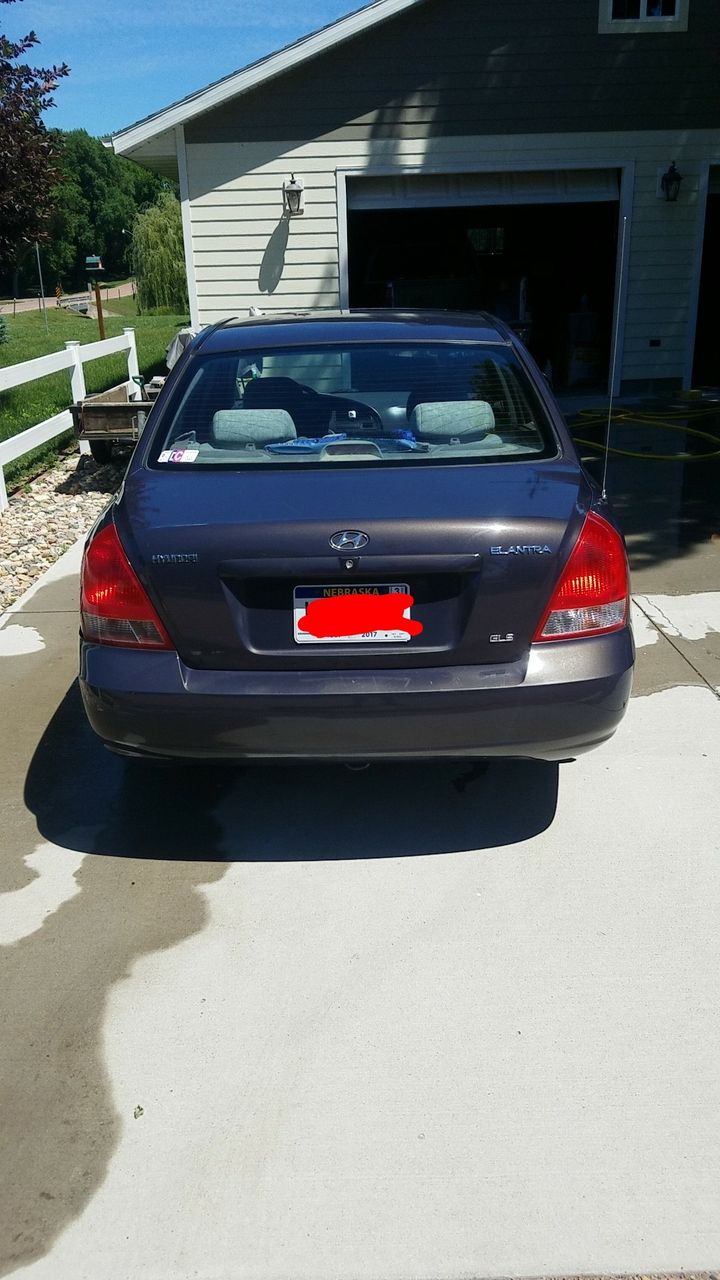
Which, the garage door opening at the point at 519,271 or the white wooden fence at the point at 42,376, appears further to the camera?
the garage door opening at the point at 519,271

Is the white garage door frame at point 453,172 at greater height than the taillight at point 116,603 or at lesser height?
greater

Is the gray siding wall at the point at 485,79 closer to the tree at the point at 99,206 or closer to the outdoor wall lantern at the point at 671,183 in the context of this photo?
the outdoor wall lantern at the point at 671,183

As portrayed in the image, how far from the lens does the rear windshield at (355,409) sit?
3369 mm

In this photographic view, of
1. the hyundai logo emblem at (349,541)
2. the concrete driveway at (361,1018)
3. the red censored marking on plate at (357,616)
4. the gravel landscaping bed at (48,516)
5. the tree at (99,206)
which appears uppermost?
the tree at (99,206)

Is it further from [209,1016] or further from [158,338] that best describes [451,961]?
[158,338]

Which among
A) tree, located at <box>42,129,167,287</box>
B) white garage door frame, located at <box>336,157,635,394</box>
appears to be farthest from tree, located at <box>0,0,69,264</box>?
tree, located at <box>42,129,167,287</box>

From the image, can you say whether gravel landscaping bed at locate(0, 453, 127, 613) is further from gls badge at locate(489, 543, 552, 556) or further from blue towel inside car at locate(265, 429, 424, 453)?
gls badge at locate(489, 543, 552, 556)

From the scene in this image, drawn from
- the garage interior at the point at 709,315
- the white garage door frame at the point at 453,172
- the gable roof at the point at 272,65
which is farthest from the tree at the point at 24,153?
the garage interior at the point at 709,315

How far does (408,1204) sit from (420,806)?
161 centimetres

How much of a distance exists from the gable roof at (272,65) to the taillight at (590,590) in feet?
31.3

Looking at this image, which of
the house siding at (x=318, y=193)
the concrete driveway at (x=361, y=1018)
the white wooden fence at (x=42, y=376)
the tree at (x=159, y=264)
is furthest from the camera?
the tree at (x=159, y=264)

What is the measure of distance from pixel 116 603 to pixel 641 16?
11480 millimetres

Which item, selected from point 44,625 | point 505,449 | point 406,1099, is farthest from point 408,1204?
point 44,625

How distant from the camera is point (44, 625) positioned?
557 centimetres
